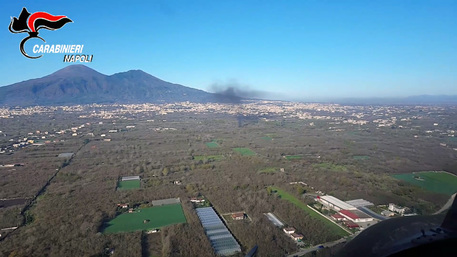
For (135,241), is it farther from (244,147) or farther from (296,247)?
(244,147)

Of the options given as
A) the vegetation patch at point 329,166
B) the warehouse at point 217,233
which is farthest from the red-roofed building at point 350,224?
the vegetation patch at point 329,166

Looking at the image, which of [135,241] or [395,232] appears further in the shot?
[135,241]

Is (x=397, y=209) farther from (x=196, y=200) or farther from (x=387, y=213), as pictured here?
(x=196, y=200)

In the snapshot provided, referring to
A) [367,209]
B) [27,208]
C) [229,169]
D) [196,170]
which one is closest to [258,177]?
[229,169]

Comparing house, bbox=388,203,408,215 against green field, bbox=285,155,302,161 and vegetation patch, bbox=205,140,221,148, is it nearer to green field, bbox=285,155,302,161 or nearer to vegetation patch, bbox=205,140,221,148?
green field, bbox=285,155,302,161

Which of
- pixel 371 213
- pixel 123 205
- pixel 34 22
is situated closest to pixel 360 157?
pixel 371 213
